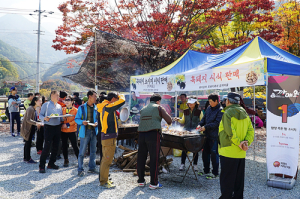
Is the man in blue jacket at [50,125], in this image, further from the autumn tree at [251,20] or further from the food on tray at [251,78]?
the autumn tree at [251,20]

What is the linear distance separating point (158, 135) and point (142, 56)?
678cm

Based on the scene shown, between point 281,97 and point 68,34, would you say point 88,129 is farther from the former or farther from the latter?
point 68,34

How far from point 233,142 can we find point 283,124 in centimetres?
182

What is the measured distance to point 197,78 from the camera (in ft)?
20.3

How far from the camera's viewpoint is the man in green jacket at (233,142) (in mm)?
3047

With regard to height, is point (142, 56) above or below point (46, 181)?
above

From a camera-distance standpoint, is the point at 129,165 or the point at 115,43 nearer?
the point at 129,165

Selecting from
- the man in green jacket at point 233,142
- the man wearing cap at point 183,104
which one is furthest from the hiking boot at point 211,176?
the man wearing cap at point 183,104

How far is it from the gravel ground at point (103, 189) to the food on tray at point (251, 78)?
2056 mm

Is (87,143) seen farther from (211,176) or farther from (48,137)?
(211,176)

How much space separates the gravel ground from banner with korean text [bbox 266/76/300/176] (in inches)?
18.7

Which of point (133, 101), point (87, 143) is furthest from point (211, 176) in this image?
point (133, 101)

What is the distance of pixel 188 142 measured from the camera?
13.8 ft

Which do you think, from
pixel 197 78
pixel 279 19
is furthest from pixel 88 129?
pixel 279 19
